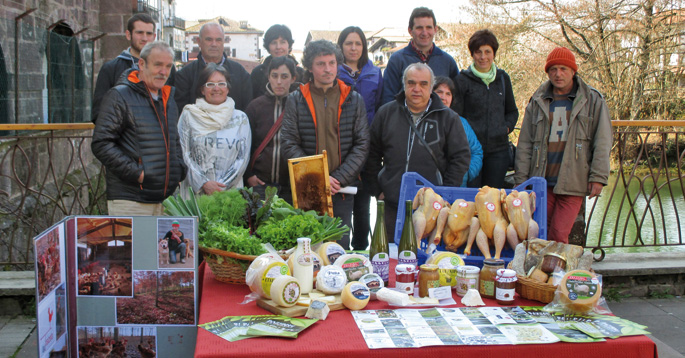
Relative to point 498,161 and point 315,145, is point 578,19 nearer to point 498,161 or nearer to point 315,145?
point 498,161

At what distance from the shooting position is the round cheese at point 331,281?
2262 millimetres

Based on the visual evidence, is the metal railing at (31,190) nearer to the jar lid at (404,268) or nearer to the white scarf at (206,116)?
the white scarf at (206,116)

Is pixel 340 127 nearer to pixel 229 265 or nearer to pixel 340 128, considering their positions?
pixel 340 128

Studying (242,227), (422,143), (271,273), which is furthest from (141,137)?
(271,273)

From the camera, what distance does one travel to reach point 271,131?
166 inches

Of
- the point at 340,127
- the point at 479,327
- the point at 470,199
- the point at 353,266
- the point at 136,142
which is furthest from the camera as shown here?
the point at 340,127

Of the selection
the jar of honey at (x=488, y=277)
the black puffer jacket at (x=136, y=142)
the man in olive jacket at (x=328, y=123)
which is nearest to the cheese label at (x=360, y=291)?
the jar of honey at (x=488, y=277)

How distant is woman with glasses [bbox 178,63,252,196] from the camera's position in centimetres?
401

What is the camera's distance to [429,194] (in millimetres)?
2848

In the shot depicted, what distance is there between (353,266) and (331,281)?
0.49 ft

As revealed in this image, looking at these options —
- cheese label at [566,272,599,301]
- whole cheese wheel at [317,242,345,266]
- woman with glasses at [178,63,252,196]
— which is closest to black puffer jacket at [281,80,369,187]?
woman with glasses at [178,63,252,196]

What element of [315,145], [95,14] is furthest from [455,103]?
[95,14]

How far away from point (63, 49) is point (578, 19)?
13.2 metres

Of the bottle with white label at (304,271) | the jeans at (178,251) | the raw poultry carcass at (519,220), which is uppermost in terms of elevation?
the raw poultry carcass at (519,220)
